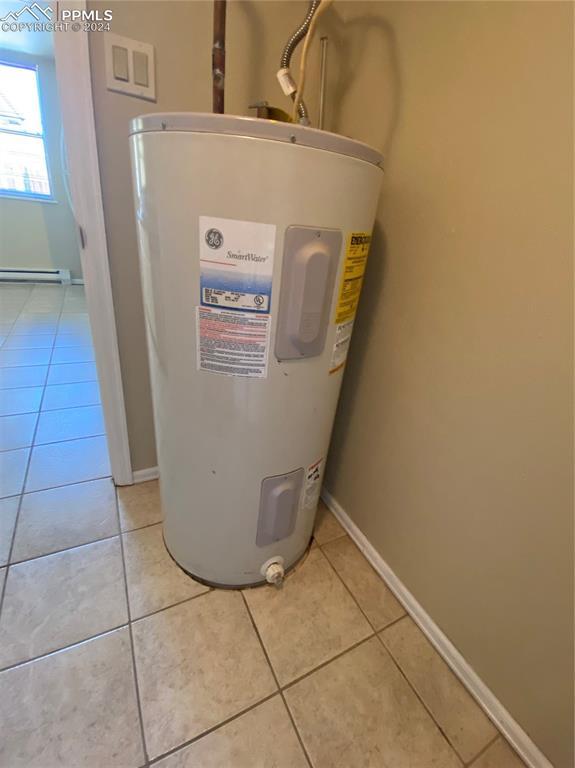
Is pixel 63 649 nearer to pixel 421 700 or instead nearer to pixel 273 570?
pixel 273 570

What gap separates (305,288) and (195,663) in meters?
0.91

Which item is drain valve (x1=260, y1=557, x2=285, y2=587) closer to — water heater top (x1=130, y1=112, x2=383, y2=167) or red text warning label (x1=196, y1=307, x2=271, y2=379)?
red text warning label (x1=196, y1=307, x2=271, y2=379)

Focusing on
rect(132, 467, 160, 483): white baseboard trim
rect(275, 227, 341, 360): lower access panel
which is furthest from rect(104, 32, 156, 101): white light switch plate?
rect(132, 467, 160, 483): white baseboard trim

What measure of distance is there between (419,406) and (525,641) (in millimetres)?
534

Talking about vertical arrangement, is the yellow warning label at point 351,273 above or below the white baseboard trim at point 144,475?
above

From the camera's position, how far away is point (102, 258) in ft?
3.35

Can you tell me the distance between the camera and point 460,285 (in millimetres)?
779

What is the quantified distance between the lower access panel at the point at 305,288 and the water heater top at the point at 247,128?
0.13 meters

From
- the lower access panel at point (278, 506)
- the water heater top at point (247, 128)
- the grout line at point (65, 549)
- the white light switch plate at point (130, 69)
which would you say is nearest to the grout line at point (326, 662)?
the lower access panel at point (278, 506)

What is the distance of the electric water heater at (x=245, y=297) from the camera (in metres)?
0.58

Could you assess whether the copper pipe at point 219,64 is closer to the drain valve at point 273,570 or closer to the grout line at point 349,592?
the drain valve at point 273,570

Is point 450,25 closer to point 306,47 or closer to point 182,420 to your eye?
point 306,47

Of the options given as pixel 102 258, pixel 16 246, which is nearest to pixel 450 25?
pixel 102 258

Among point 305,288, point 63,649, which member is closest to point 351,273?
point 305,288
